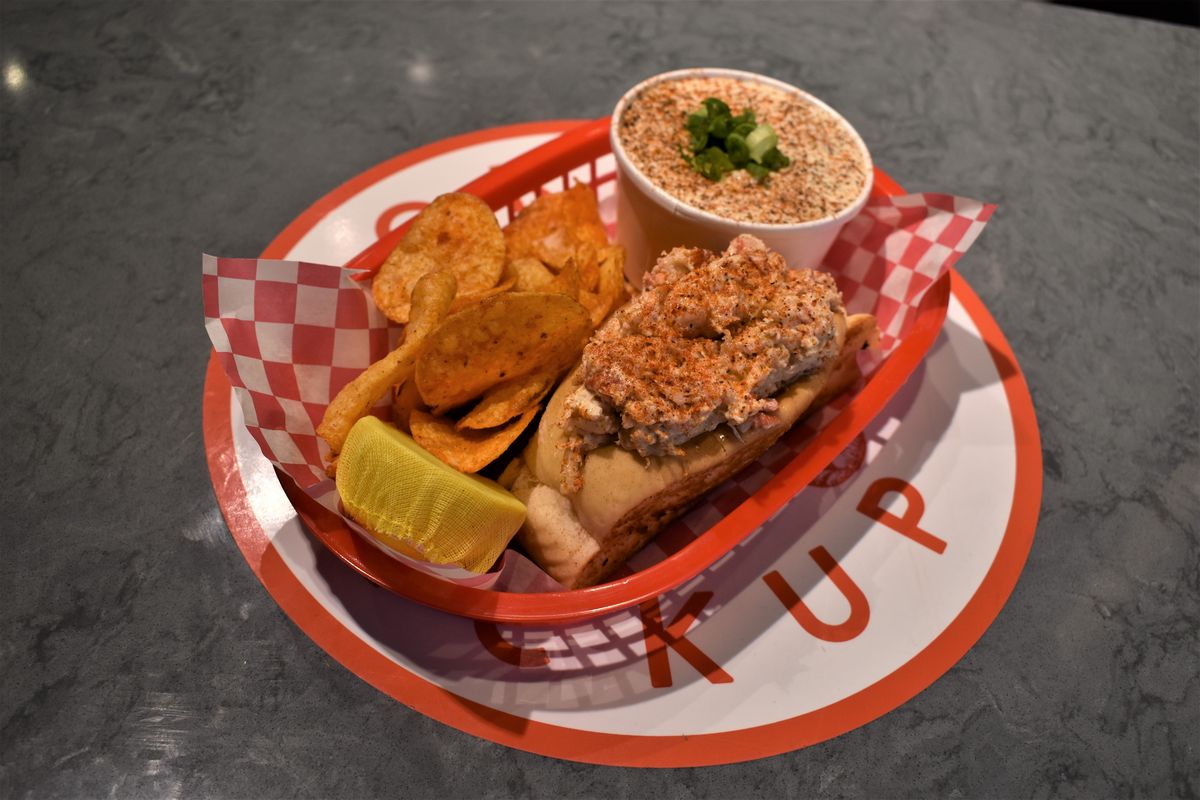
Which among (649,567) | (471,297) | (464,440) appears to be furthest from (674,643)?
(471,297)

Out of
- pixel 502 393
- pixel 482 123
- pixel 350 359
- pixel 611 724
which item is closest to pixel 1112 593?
pixel 611 724

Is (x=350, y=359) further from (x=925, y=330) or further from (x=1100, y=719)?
(x=1100, y=719)

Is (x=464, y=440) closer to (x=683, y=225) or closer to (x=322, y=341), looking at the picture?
(x=322, y=341)

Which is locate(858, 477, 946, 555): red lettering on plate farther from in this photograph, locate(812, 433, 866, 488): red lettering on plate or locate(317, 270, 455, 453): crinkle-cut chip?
locate(317, 270, 455, 453): crinkle-cut chip

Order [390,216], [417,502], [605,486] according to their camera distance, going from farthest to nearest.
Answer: [390,216] < [605,486] < [417,502]

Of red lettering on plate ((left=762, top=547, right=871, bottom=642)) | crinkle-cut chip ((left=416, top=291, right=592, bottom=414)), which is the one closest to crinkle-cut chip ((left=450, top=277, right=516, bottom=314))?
crinkle-cut chip ((left=416, top=291, right=592, bottom=414))

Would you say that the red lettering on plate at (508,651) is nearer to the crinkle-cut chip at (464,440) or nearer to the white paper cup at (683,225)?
the crinkle-cut chip at (464,440)
